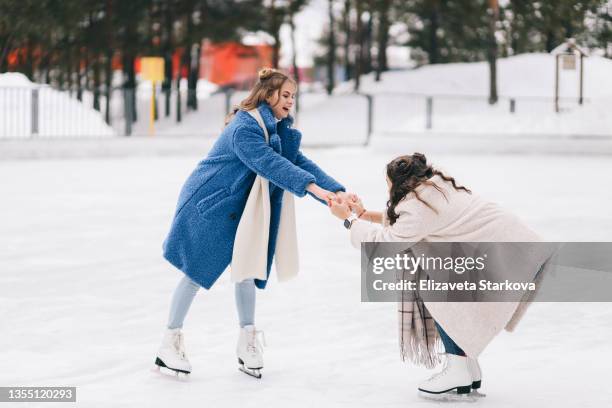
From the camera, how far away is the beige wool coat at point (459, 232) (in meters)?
4.48

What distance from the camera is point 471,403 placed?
15.5 ft

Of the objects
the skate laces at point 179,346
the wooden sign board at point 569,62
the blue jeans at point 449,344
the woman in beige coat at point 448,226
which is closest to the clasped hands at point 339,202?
the woman in beige coat at point 448,226

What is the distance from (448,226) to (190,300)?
1313mm

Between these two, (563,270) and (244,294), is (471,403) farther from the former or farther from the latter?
(563,270)

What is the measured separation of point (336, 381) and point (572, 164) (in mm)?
17254

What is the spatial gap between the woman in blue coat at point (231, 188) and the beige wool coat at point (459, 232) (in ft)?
Answer: 1.88

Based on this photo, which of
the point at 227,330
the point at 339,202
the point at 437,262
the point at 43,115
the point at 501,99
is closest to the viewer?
the point at 437,262

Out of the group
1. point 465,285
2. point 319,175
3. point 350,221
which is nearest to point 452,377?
point 465,285

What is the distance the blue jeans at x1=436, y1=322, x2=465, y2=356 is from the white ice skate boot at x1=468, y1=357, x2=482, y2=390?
3.7 inches

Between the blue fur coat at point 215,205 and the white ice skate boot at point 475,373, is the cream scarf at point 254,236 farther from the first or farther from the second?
the white ice skate boot at point 475,373

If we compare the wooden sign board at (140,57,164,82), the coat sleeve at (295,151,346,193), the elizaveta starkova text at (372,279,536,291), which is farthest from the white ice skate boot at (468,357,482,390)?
the wooden sign board at (140,57,164,82)

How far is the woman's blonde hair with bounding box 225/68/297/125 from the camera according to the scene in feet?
16.4

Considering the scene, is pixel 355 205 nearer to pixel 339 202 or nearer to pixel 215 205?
pixel 339 202

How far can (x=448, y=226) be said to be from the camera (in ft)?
14.9
